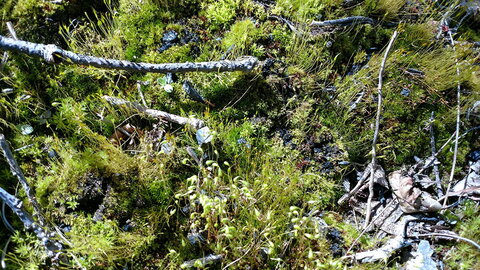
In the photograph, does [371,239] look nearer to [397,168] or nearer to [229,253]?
[397,168]

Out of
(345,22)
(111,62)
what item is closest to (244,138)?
(111,62)

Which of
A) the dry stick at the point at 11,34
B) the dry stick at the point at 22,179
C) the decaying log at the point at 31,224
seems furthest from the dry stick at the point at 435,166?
the dry stick at the point at 11,34

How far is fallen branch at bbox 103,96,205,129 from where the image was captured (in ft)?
10.0

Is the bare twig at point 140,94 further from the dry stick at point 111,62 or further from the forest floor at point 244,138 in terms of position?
the dry stick at point 111,62

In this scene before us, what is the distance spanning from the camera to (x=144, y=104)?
3.17 meters

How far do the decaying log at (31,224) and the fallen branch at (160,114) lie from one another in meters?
1.15

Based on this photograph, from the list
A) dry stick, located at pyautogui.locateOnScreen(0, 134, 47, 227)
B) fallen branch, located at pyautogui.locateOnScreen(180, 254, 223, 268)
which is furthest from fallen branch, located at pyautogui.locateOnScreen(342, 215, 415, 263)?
dry stick, located at pyautogui.locateOnScreen(0, 134, 47, 227)

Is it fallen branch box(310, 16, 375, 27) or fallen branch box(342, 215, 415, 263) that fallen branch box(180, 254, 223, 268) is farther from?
fallen branch box(310, 16, 375, 27)

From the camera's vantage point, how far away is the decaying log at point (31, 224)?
248 cm

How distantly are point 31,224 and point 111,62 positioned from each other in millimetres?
1548

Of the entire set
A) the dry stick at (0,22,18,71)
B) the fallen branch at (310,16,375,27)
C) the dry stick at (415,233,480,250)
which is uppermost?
the dry stick at (0,22,18,71)

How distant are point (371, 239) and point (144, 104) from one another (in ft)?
8.17

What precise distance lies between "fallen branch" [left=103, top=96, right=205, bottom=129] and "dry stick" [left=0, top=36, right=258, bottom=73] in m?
0.32

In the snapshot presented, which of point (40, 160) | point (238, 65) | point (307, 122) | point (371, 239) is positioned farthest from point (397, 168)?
point (40, 160)
